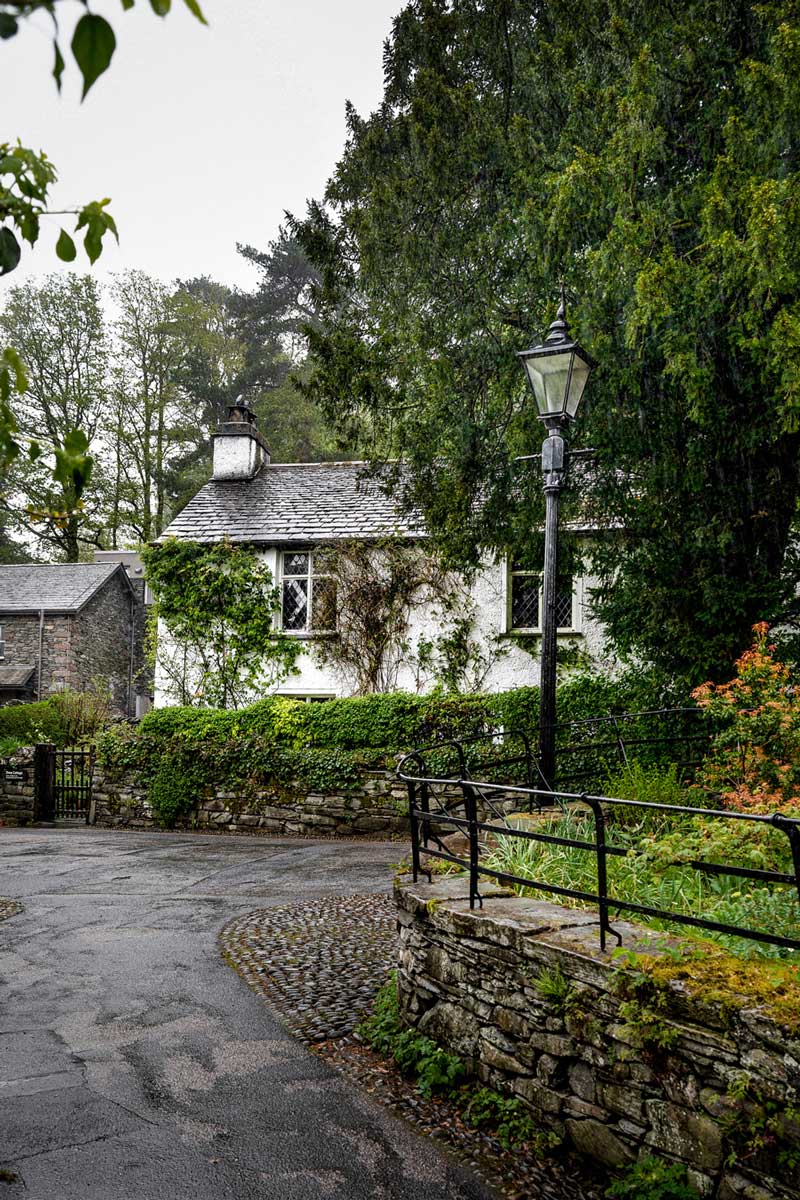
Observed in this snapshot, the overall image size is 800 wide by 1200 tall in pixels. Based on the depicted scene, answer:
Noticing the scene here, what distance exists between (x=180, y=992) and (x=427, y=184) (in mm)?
10571

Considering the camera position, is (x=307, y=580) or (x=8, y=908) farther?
(x=307, y=580)

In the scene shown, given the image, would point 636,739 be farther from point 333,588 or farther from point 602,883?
point 333,588

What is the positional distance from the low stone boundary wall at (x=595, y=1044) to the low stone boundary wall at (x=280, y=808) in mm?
9220

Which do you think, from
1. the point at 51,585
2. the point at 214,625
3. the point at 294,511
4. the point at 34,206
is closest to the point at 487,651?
the point at 294,511

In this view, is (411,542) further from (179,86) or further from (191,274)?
(191,274)

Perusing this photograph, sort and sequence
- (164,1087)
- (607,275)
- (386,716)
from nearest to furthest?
(164,1087)
(607,275)
(386,716)

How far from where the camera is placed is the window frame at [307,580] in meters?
19.8

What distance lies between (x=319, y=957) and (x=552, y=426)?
499 centimetres

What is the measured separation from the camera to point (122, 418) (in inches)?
1388

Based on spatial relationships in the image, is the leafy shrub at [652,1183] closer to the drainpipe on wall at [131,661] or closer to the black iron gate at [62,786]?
the black iron gate at [62,786]

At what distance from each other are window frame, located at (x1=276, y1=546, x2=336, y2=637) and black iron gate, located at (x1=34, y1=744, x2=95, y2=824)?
196 inches

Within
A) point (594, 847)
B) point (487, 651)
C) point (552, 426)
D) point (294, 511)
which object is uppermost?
point (294, 511)

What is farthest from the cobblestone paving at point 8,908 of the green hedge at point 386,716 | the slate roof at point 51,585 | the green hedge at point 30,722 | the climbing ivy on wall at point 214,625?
the slate roof at point 51,585

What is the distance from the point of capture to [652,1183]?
3.69 m
